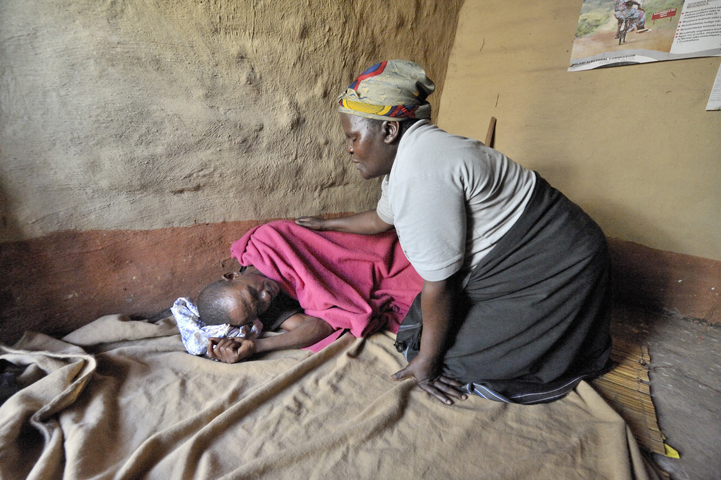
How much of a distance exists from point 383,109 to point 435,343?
828 millimetres

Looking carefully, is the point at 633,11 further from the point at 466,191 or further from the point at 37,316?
the point at 37,316

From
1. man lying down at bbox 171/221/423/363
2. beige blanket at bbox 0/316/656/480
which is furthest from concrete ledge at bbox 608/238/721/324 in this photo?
man lying down at bbox 171/221/423/363

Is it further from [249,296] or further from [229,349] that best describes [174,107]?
[229,349]

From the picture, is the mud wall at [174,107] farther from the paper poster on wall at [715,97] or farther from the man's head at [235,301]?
the paper poster on wall at [715,97]

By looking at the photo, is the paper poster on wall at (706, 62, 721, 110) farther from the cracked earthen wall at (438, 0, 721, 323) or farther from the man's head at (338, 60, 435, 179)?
the man's head at (338, 60, 435, 179)

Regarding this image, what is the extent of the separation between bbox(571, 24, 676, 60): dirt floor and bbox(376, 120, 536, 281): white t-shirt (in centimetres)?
148

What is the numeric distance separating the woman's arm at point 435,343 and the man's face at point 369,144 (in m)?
0.45

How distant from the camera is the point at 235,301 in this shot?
1.41 meters

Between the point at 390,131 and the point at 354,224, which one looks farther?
the point at 354,224

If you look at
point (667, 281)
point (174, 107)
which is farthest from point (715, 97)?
point (174, 107)

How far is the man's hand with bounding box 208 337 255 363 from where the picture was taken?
4.43ft

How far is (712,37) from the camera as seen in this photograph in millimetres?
1750

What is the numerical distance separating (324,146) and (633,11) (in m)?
1.84

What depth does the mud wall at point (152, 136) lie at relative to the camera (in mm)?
1189
